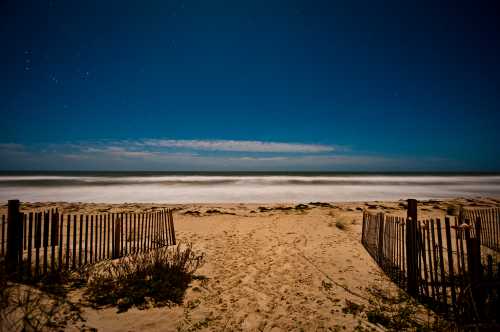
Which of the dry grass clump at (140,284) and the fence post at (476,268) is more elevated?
the fence post at (476,268)

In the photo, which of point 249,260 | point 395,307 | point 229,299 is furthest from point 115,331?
point 395,307

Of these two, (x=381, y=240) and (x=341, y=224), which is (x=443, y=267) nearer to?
(x=381, y=240)

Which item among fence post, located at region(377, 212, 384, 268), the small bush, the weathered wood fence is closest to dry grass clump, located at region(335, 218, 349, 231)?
the small bush

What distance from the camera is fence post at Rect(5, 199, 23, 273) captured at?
5.10m

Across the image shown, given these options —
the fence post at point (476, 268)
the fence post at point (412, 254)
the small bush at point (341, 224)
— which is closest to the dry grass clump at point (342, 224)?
the small bush at point (341, 224)

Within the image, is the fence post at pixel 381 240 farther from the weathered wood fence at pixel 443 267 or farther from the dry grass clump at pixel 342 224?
the dry grass clump at pixel 342 224

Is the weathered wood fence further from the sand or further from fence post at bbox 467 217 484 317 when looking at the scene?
the sand

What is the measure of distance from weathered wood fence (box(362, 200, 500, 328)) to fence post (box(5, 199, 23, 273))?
25.6 feet

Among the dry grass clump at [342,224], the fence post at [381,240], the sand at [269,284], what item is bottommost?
the sand at [269,284]

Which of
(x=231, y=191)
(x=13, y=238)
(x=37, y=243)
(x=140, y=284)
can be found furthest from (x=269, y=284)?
(x=231, y=191)

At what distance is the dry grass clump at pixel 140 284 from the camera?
467 cm

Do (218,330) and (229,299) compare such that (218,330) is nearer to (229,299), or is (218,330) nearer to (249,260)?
(229,299)

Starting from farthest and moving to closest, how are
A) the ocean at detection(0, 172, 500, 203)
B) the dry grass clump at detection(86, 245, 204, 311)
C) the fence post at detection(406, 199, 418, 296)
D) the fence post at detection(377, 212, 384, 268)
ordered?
1. the ocean at detection(0, 172, 500, 203)
2. the fence post at detection(377, 212, 384, 268)
3. the fence post at detection(406, 199, 418, 296)
4. the dry grass clump at detection(86, 245, 204, 311)

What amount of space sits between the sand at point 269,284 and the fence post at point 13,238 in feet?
5.31
